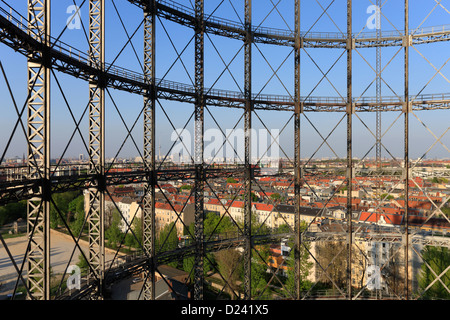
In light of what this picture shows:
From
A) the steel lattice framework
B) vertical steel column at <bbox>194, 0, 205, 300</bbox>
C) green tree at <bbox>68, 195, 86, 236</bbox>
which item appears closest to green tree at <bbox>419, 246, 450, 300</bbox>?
the steel lattice framework

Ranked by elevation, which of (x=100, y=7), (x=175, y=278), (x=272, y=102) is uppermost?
(x=100, y=7)

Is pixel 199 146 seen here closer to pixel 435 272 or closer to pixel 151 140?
pixel 151 140

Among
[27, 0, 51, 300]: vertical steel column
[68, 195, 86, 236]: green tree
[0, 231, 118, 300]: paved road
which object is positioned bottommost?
[0, 231, 118, 300]: paved road

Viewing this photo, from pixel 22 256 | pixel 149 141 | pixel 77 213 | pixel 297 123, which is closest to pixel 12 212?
pixel 77 213

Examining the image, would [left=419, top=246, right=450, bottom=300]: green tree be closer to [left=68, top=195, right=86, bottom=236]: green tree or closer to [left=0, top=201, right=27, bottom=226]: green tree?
[left=68, top=195, right=86, bottom=236]: green tree

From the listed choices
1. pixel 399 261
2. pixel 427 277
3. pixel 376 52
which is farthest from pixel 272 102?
pixel 399 261
